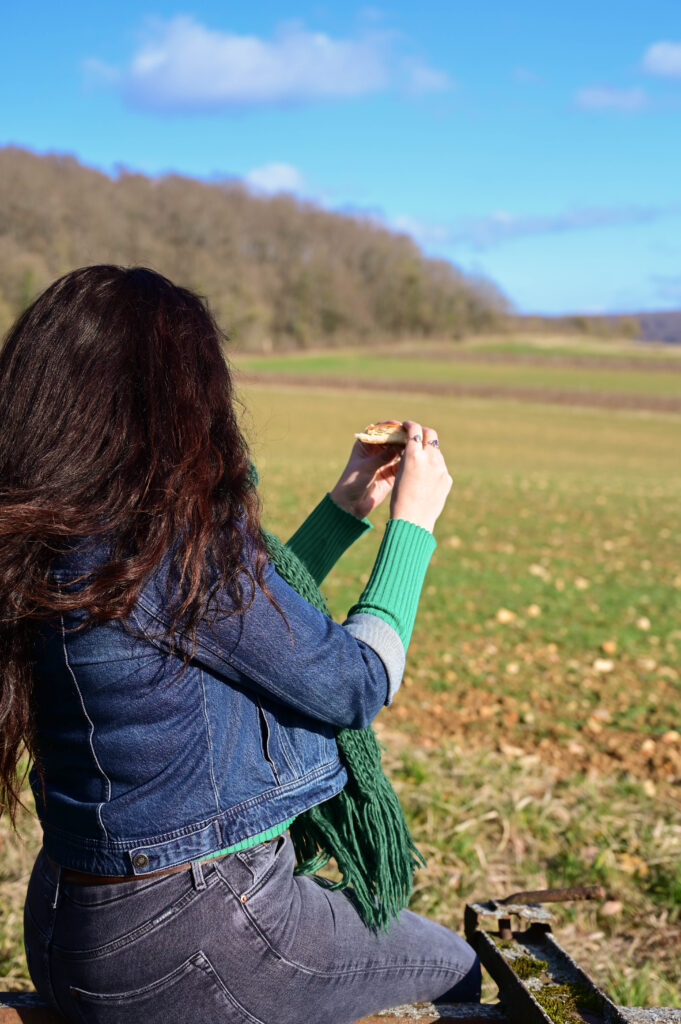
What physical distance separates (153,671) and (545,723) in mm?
4093

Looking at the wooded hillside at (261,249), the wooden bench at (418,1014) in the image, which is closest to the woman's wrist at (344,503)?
the wooden bench at (418,1014)

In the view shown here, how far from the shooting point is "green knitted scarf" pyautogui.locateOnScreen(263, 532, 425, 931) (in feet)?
5.74

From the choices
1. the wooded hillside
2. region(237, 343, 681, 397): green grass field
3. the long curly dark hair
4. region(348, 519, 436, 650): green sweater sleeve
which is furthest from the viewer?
the wooded hillside

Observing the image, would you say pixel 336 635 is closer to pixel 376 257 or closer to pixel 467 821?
pixel 467 821

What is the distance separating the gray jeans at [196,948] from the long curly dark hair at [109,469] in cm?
34

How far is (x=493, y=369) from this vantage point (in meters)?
69.4

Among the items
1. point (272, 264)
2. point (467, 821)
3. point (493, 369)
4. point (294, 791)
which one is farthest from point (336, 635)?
point (272, 264)

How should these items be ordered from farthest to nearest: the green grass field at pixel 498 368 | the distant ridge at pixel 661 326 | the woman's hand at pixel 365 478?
the distant ridge at pixel 661 326
the green grass field at pixel 498 368
the woman's hand at pixel 365 478

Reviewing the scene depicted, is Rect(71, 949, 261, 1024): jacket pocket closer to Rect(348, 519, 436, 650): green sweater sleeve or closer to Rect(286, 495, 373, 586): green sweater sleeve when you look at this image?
Rect(348, 519, 436, 650): green sweater sleeve

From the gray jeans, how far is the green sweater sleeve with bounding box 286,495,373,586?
82cm

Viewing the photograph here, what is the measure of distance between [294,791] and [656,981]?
78.9 inches

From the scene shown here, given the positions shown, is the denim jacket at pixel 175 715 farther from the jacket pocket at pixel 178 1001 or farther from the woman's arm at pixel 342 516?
the woman's arm at pixel 342 516

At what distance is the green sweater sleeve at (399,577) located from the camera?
168cm

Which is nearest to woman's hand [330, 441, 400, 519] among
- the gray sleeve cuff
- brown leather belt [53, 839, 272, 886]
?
the gray sleeve cuff
